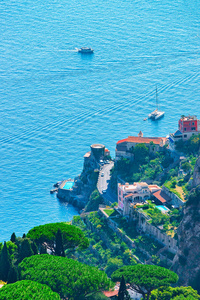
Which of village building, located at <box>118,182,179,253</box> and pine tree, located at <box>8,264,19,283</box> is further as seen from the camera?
village building, located at <box>118,182,179,253</box>

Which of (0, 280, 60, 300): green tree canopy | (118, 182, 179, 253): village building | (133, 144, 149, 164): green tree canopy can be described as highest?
(133, 144, 149, 164): green tree canopy

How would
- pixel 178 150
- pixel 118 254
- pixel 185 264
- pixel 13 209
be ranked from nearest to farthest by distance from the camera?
pixel 185 264
pixel 118 254
pixel 178 150
pixel 13 209

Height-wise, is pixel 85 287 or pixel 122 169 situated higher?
pixel 122 169

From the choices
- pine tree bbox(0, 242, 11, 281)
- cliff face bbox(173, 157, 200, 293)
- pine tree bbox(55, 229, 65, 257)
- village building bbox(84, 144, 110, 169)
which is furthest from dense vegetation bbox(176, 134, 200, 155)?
pine tree bbox(0, 242, 11, 281)

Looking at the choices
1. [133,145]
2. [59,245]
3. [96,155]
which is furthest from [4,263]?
[96,155]

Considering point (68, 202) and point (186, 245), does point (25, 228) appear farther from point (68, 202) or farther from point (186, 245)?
point (186, 245)

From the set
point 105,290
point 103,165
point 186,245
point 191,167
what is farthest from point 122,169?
point 105,290

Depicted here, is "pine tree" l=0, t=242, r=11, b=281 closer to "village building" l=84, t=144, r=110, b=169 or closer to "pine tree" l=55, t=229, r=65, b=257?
"pine tree" l=55, t=229, r=65, b=257
